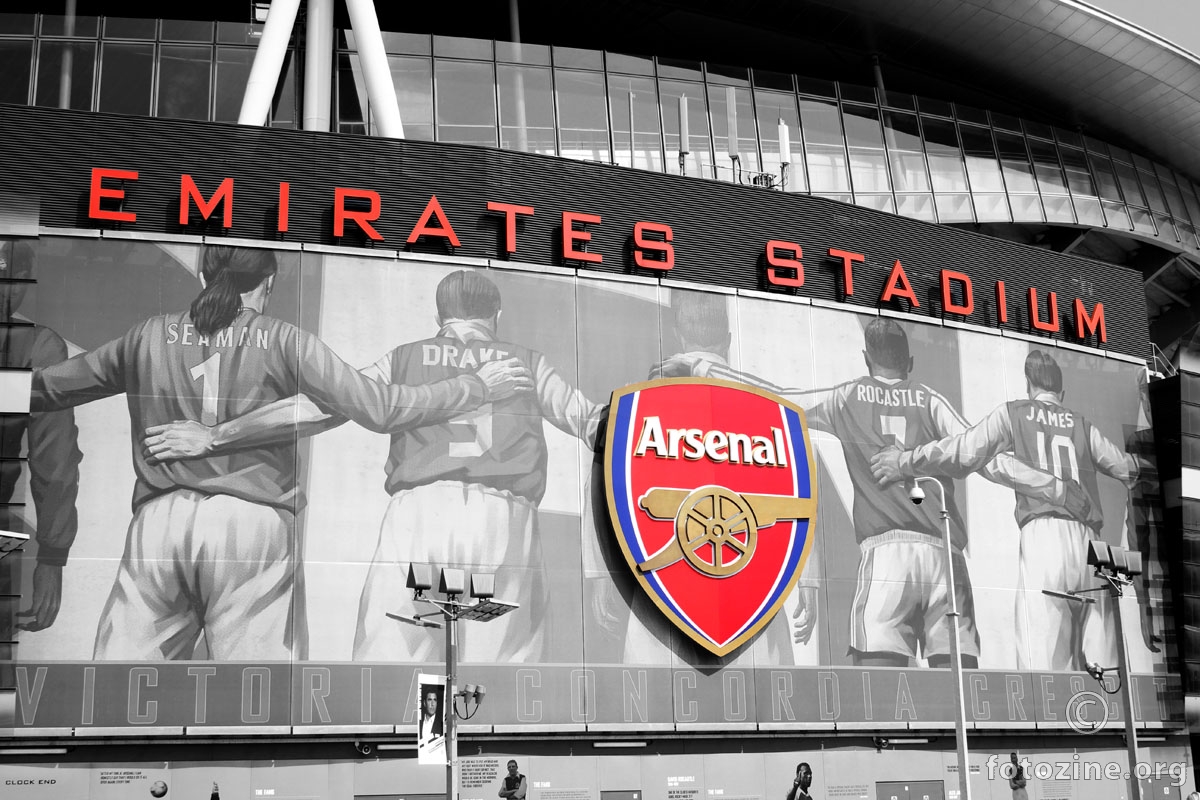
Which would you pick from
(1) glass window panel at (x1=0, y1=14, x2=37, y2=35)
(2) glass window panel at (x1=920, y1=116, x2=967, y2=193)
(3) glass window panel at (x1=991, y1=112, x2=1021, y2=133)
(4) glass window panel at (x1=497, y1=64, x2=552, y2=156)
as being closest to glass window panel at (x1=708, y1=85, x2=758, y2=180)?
(4) glass window panel at (x1=497, y1=64, x2=552, y2=156)

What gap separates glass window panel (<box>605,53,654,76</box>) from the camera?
4659 cm

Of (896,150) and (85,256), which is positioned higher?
(896,150)

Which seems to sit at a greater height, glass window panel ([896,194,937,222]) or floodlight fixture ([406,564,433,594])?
glass window panel ([896,194,937,222])

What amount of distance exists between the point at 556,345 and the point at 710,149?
1306 centimetres

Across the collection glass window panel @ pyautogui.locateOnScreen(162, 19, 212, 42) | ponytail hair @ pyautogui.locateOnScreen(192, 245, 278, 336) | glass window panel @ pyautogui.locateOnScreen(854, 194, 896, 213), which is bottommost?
ponytail hair @ pyautogui.locateOnScreen(192, 245, 278, 336)

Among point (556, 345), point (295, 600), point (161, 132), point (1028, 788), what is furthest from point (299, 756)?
point (1028, 788)

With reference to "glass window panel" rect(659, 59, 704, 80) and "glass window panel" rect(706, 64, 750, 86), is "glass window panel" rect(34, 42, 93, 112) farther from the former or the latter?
"glass window panel" rect(706, 64, 750, 86)

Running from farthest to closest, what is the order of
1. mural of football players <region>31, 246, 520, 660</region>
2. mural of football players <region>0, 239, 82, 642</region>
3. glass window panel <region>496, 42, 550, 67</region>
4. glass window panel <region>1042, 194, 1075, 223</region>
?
glass window panel <region>1042, 194, 1075, 223</region>
glass window panel <region>496, 42, 550, 67</region>
mural of football players <region>31, 246, 520, 660</region>
mural of football players <region>0, 239, 82, 642</region>

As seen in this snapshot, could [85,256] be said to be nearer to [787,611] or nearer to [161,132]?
[161,132]

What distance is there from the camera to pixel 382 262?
35.6m

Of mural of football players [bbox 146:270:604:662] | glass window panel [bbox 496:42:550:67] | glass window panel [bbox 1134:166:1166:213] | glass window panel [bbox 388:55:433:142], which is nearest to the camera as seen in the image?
mural of football players [bbox 146:270:604:662]

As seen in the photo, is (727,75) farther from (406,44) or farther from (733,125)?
A: (406,44)

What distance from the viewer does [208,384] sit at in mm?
33406

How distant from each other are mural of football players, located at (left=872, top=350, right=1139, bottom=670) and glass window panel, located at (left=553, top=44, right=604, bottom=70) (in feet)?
54.2
